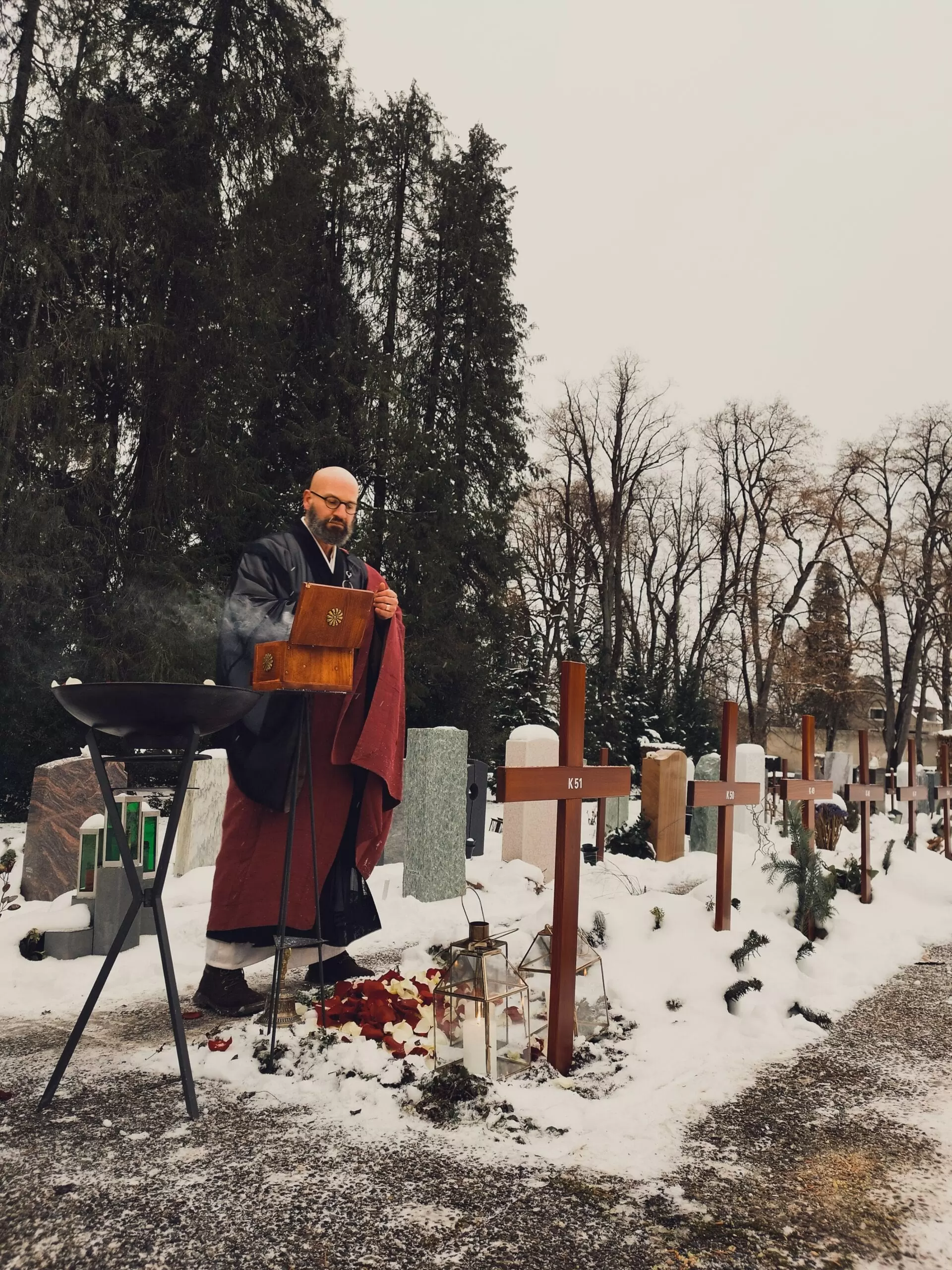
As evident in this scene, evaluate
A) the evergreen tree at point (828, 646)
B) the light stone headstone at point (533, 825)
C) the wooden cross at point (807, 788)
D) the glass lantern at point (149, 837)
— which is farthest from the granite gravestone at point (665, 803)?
the evergreen tree at point (828, 646)

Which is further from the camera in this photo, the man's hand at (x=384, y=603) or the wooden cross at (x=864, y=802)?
the wooden cross at (x=864, y=802)

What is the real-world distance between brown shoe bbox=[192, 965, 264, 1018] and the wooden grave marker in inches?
170

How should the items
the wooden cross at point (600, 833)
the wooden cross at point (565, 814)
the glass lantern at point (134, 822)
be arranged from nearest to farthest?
the wooden cross at point (565, 814)
the glass lantern at point (134, 822)
the wooden cross at point (600, 833)

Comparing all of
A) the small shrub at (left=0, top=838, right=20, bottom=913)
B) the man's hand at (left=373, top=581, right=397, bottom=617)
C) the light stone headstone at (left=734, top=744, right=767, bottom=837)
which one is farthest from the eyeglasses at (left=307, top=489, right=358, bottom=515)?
the light stone headstone at (left=734, top=744, right=767, bottom=837)

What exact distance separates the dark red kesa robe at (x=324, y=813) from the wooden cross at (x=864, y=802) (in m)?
3.87

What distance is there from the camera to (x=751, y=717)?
1011 inches

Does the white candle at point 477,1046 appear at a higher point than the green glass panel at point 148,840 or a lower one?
lower

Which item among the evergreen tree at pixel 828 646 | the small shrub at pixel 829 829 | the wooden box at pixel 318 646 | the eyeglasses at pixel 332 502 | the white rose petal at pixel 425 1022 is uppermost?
the evergreen tree at pixel 828 646

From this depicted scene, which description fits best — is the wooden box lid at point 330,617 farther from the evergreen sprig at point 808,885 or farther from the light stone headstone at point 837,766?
the light stone headstone at point 837,766

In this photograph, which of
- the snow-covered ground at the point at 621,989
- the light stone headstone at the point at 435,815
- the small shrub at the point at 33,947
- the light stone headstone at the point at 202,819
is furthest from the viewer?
the light stone headstone at the point at 202,819

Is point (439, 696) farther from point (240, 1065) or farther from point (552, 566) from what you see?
point (240, 1065)

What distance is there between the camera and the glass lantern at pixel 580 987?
373 centimetres

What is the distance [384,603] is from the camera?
13.8 feet

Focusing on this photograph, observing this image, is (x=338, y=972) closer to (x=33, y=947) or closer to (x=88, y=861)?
(x=33, y=947)
